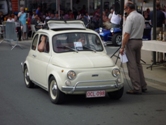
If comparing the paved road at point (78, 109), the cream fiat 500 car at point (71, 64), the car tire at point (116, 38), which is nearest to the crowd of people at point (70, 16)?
the car tire at point (116, 38)

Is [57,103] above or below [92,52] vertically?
below

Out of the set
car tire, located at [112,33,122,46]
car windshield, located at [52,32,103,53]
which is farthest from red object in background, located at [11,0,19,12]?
car windshield, located at [52,32,103,53]

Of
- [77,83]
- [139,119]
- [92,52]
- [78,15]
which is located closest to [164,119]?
[139,119]

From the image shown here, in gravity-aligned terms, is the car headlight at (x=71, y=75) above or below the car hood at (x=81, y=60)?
below

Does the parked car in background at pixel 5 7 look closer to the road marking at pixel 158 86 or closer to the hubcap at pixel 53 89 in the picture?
the road marking at pixel 158 86

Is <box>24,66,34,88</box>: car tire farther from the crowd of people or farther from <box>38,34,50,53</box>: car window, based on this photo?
the crowd of people

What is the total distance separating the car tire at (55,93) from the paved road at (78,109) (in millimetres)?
121

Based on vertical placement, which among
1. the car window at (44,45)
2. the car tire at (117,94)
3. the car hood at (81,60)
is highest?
the car window at (44,45)

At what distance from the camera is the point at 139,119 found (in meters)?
7.62

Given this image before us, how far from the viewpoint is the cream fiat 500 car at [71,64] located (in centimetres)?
845

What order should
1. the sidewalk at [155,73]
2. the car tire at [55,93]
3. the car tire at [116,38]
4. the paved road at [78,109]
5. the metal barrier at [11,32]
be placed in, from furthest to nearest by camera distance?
the car tire at [116,38] → the metal barrier at [11,32] → the sidewalk at [155,73] → the car tire at [55,93] → the paved road at [78,109]

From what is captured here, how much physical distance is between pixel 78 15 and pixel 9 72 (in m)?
18.3

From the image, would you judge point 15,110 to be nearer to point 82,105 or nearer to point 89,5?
point 82,105

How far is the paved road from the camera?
24.6 feet
